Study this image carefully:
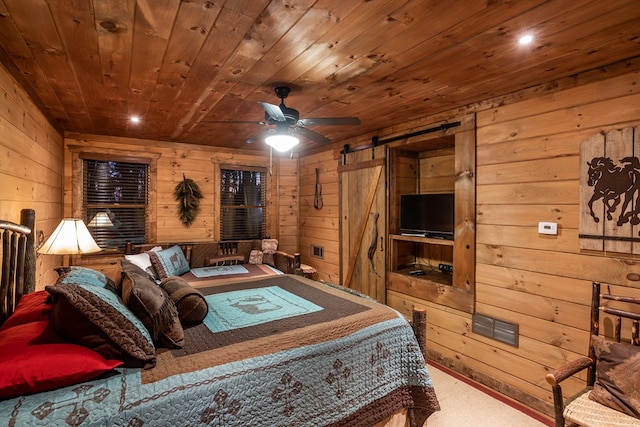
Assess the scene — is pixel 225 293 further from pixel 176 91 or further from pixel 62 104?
pixel 62 104

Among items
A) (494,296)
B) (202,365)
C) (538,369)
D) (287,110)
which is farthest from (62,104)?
(538,369)

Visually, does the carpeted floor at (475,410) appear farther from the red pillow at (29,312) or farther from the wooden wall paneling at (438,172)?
the red pillow at (29,312)

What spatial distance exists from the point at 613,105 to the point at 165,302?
3.20 metres

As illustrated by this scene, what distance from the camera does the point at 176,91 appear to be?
2771 millimetres

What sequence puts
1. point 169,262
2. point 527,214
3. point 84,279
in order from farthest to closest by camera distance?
point 169,262, point 527,214, point 84,279

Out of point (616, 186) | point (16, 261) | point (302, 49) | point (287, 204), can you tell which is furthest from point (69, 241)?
point (616, 186)

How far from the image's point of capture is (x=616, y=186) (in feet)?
7.19

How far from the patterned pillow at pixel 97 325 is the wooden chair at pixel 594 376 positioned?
220cm

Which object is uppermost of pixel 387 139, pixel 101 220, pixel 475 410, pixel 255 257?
pixel 387 139

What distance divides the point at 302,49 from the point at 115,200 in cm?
388

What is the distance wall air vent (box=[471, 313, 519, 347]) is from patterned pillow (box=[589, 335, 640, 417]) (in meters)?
0.74

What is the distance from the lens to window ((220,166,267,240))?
5309 millimetres

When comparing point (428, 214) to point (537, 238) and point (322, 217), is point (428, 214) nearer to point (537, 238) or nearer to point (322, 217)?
point (537, 238)

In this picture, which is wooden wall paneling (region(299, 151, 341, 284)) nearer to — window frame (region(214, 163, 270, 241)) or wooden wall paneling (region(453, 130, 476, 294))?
window frame (region(214, 163, 270, 241))
